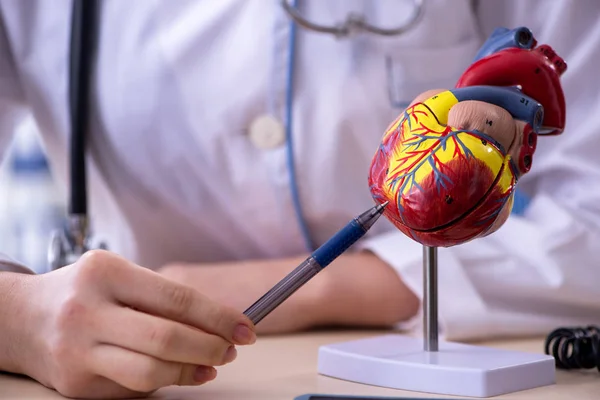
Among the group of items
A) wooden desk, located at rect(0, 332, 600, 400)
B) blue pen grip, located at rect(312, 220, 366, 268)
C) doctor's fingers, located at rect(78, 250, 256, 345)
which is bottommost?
wooden desk, located at rect(0, 332, 600, 400)

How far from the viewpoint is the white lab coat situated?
0.69m

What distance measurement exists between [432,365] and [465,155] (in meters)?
0.12

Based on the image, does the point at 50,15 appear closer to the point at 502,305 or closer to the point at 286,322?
the point at 286,322

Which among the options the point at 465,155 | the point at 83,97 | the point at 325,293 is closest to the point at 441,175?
the point at 465,155

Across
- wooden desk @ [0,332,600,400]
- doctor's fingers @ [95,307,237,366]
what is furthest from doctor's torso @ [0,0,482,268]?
doctor's fingers @ [95,307,237,366]

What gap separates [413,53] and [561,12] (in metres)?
0.13

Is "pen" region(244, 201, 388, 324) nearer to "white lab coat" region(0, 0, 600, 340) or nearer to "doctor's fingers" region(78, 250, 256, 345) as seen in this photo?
"doctor's fingers" region(78, 250, 256, 345)

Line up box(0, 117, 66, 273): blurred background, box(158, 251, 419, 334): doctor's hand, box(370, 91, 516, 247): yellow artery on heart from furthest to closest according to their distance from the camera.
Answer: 1. box(0, 117, 66, 273): blurred background
2. box(158, 251, 419, 334): doctor's hand
3. box(370, 91, 516, 247): yellow artery on heart

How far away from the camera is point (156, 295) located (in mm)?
404

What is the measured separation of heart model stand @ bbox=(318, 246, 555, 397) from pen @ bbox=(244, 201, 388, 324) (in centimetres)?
7

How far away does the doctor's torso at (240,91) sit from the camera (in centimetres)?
69

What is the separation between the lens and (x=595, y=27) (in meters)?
0.71

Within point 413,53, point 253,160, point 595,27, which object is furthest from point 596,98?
point 253,160

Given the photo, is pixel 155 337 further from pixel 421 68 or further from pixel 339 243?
pixel 421 68
